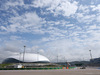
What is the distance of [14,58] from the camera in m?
109

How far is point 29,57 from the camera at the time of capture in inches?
4486

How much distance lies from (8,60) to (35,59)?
28.9 m

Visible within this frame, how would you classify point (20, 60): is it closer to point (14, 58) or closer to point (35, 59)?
point (14, 58)

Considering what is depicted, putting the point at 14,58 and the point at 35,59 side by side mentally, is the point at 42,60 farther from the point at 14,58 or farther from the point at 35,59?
the point at 14,58

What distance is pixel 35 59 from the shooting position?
113m

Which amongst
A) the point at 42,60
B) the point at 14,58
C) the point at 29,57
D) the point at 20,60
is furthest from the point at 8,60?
the point at 42,60

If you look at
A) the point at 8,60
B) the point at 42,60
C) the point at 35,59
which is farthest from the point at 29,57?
the point at 8,60

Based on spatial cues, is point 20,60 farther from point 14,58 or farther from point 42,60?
point 42,60

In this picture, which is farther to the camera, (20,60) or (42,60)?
(42,60)

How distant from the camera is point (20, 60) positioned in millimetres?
107062

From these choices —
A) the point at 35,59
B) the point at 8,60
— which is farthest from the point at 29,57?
the point at 8,60

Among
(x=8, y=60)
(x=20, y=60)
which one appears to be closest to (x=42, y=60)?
(x=20, y=60)

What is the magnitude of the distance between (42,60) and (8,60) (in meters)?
36.4

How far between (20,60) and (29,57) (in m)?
10.6
